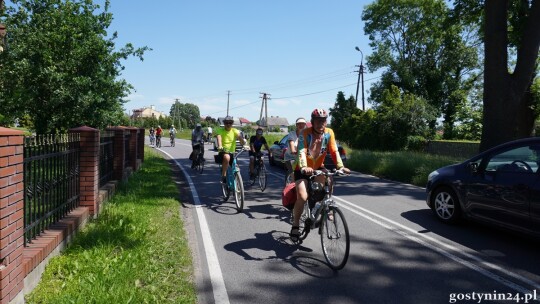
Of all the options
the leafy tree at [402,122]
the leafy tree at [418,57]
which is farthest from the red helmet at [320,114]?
the leafy tree at [418,57]

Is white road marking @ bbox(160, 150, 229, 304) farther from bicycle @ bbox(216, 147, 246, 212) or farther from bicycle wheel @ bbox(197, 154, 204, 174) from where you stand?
bicycle wheel @ bbox(197, 154, 204, 174)

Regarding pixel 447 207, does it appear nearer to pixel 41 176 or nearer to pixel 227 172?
pixel 227 172

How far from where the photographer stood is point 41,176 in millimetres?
4914

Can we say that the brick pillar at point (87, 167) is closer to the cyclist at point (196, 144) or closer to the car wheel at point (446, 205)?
the car wheel at point (446, 205)

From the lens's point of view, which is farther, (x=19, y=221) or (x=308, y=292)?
(x=308, y=292)

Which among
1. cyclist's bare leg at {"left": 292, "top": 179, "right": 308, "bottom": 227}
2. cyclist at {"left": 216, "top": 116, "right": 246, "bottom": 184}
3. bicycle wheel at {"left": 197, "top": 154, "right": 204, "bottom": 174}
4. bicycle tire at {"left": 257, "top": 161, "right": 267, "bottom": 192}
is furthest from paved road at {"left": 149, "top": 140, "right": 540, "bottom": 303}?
bicycle wheel at {"left": 197, "top": 154, "right": 204, "bottom": 174}

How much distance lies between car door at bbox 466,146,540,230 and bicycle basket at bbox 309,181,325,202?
255cm

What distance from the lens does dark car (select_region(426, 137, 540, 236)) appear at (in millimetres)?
5336

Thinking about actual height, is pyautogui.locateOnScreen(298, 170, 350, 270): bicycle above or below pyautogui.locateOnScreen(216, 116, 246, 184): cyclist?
below

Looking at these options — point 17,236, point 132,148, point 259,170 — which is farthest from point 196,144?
point 17,236

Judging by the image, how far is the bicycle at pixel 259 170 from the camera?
1075cm

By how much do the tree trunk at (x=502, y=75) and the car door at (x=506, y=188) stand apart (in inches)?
277

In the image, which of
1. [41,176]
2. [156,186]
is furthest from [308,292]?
[156,186]

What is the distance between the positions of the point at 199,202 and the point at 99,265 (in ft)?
15.0
